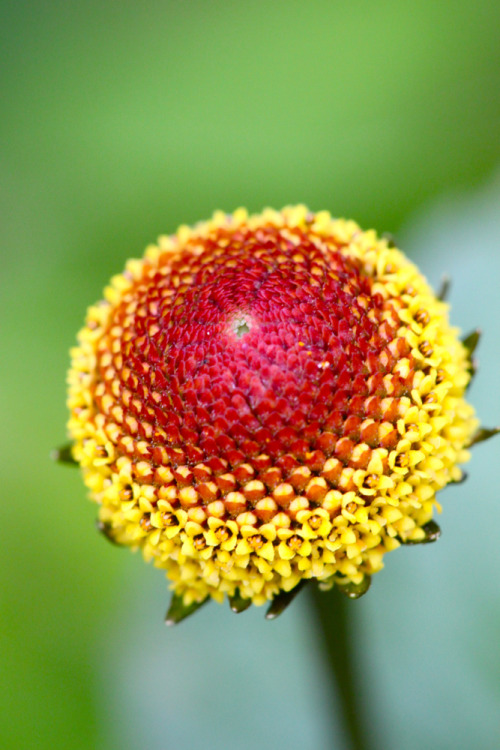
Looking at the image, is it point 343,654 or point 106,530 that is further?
point 343,654

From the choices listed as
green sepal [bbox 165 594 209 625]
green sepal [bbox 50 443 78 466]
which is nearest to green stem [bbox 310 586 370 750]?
green sepal [bbox 165 594 209 625]

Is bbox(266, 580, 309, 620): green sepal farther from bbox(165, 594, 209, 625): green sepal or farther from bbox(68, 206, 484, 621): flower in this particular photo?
bbox(165, 594, 209, 625): green sepal

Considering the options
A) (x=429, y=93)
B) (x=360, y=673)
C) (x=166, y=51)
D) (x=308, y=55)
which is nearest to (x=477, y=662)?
(x=360, y=673)

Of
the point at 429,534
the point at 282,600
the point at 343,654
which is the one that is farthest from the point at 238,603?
the point at 343,654

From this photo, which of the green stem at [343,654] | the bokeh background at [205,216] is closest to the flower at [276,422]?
the green stem at [343,654]

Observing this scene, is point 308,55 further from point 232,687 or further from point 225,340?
point 232,687

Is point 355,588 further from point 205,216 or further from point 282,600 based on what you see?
point 205,216

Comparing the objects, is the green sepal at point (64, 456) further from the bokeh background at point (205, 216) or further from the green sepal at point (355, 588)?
the bokeh background at point (205, 216)
